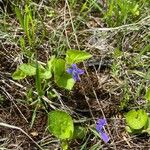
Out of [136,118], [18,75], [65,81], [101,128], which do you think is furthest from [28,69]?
[136,118]

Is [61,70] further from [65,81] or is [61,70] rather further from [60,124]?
[60,124]

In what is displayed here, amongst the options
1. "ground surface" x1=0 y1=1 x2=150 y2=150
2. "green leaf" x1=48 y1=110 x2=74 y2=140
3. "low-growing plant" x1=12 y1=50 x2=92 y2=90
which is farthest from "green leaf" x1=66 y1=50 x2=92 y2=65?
"green leaf" x1=48 y1=110 x2=74 y2=140

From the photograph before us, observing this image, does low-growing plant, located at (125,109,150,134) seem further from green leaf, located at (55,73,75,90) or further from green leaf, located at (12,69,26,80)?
green leaf, located at (12,69,26,80)

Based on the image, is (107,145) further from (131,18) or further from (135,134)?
(131,18)

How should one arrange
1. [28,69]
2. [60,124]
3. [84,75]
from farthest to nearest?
[84,75], [28,69], [60,124]

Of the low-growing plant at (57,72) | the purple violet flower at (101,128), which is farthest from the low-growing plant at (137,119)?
the low-growing plant at (57,72)

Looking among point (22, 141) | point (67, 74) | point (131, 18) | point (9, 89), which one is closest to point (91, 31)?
point (131, 18)

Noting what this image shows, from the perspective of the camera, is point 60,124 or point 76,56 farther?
point 76,56
